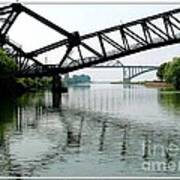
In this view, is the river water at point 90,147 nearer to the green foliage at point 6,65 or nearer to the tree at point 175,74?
the green foliage at point 6,65

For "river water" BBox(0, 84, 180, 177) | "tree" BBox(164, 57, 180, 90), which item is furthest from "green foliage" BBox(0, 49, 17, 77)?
"tree" BBox(164, 57, 180, 90)

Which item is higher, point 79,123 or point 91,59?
point 91,59

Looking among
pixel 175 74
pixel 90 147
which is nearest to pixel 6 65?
pixel 90 147

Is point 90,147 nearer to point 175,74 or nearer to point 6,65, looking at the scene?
point 6,65

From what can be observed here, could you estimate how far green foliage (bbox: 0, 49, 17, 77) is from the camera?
241 feet

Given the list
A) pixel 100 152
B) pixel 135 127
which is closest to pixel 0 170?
pixel 100 152

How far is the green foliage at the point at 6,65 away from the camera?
7350 centimetres

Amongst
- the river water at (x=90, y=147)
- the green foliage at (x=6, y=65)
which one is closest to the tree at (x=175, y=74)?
the green foliage at (x=6, y=65)

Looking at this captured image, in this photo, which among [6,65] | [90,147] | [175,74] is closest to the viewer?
[90,147]

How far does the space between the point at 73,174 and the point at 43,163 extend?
2065 millimetres

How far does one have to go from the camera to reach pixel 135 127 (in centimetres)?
3072

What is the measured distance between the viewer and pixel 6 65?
2948 inches

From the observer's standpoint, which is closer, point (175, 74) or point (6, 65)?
point (6, 65)

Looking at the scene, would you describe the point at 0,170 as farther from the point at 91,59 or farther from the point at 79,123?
the point at 91,59
